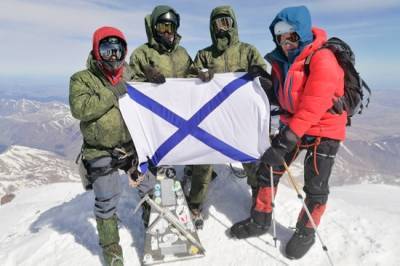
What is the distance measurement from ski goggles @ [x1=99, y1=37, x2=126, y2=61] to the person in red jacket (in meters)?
2.99

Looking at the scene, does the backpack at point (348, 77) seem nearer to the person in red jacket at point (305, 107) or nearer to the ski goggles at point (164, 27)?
the person in red jacket at point (305, 107)

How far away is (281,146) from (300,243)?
223 centimetres

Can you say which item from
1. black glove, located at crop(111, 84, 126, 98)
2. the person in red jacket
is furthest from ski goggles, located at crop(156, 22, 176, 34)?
the person in red jacket

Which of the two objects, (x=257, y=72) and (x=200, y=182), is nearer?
(x=257, y=72)

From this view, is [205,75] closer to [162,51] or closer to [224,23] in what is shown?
[162,51]

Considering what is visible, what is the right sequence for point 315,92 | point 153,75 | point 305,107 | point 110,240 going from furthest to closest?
point 153,75 → point 110,240 → point 305,107 → point 315,92

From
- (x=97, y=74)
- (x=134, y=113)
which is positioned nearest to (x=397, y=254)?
(x=134, y=113)

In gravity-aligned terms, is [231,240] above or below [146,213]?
below

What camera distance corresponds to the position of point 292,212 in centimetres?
843

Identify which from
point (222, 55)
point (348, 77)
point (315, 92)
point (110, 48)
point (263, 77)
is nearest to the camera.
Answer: point (315, 92)

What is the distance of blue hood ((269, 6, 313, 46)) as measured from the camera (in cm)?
548

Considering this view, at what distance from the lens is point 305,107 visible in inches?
219

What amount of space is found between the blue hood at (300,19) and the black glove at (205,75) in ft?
7.06

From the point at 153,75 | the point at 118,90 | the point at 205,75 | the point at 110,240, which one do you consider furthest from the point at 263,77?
the point at 110,240
